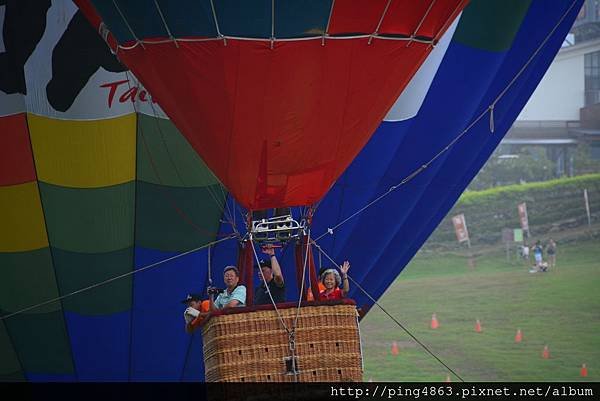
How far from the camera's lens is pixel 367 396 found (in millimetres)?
5664

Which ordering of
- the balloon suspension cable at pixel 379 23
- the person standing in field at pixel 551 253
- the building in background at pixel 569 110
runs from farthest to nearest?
1. the building in background at pixel 569 110
2. the person standing in field at pixel 551 253
3. the balloon suspension cable at pixel 379 23

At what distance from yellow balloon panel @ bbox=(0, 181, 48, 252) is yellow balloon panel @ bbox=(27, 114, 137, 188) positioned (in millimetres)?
128

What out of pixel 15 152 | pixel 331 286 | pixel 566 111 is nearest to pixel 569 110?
pixel 566 111

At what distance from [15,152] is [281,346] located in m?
2.61

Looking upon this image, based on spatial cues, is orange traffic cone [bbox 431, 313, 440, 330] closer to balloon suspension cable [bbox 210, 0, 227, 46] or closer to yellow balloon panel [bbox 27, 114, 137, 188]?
yellow balloon panel [bbox 27, 114, 137, 188]

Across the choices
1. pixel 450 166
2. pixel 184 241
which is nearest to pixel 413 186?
pixel 450 166

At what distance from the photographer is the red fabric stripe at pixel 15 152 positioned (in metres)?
7.51

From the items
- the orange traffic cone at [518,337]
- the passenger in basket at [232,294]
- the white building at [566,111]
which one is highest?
the white building at [566,111]

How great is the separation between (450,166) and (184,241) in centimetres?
143

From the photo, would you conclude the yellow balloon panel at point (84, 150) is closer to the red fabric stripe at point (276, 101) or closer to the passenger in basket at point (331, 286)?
the red fabric stripe at point (276, 101)

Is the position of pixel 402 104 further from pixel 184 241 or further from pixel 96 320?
pixel 96 320

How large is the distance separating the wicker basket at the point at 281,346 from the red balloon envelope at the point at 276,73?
→ 67 cm

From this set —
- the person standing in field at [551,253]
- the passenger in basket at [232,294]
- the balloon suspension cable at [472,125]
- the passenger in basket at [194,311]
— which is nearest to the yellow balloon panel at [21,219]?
the balloon suspension cable at [472,125]

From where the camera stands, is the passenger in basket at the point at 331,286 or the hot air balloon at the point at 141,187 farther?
the hot air balloon at the point at 141,187
